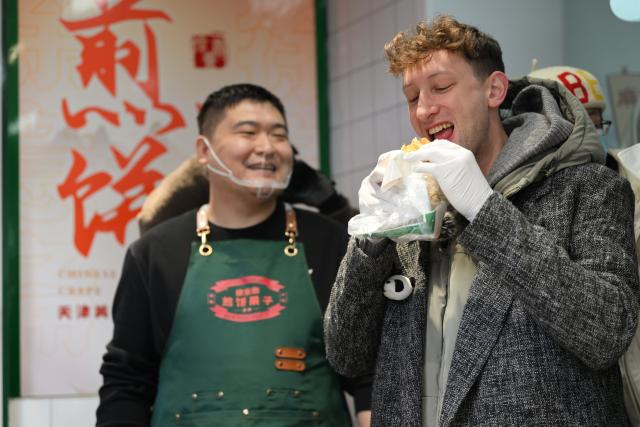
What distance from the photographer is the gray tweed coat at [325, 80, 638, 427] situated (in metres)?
2.03

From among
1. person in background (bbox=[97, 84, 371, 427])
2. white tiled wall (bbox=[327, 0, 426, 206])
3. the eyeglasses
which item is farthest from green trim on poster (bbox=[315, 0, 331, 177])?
the eyeglasses

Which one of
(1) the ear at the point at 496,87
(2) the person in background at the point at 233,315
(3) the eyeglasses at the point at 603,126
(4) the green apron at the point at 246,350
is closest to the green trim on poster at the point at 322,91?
(2) the person in background at the point at 233,315

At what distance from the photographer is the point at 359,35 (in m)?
A: 5.01

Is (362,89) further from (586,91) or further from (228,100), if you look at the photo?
(586,91)

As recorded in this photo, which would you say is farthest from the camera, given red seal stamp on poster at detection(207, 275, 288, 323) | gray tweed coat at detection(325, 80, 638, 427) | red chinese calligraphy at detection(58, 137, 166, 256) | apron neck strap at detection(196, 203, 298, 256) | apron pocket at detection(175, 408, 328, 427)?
red chinese calligraphy at detection(58, 137, 166, 256)

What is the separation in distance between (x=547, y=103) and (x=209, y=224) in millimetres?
1327

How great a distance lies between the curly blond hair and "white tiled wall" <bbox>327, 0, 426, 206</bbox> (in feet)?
6.75

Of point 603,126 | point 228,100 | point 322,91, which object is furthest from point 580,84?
point 322,91

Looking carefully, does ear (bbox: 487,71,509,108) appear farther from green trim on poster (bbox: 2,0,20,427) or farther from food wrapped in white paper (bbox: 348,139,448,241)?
green trim on poster (bbox: 2,0,20,427)

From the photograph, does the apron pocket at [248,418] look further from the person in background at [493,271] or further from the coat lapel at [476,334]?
the coat lapel at [476,334]

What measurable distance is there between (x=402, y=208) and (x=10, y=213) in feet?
9.92

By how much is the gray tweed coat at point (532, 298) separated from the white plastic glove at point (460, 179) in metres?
0.03

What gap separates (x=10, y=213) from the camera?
4781mm

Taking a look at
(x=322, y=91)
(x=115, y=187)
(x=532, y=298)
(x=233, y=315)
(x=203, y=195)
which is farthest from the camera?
(x=322, y=91)
